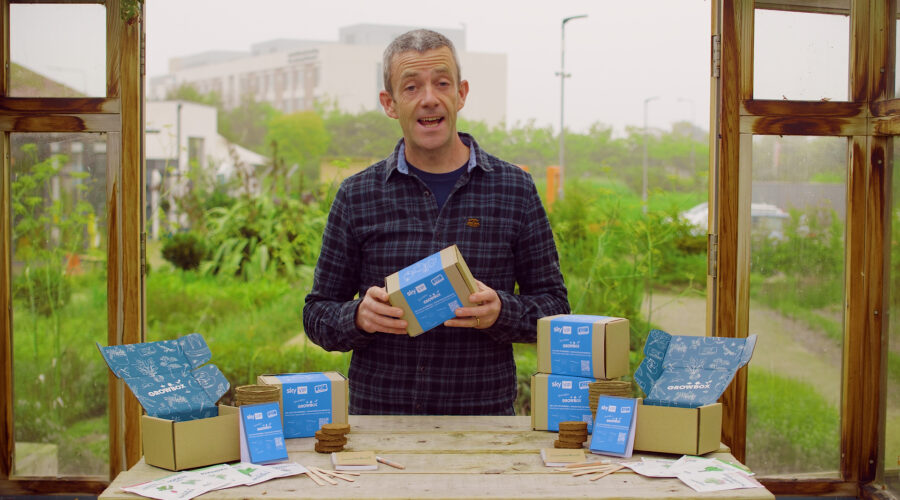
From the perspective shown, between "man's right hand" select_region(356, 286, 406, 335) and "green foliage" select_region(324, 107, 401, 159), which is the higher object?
"green foliage" select_region(324, 107, 401, 159)

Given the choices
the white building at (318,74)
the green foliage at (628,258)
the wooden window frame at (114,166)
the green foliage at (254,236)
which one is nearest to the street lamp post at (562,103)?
the white building at (318,74)

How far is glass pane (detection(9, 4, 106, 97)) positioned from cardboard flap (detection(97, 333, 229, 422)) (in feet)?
4.27

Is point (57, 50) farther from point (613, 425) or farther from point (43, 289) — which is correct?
point (613, 425)

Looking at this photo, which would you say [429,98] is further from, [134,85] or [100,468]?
[100,468]

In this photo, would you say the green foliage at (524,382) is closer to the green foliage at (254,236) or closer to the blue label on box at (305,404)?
the green foliage at (254,236)

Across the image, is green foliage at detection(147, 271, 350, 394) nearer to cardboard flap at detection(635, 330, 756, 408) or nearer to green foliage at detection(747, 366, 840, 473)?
green foliage at detection(747, 366, 840, 473)

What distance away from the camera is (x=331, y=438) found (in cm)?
158

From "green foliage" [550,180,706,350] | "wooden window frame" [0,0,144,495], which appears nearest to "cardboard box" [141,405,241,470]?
"wooden window frame" [0,0,144,495]

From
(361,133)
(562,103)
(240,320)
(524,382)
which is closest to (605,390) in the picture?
(524,382)

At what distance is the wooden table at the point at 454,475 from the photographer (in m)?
1.34

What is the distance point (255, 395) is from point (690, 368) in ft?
2.99

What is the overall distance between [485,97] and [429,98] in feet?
10.1

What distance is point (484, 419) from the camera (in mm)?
1863

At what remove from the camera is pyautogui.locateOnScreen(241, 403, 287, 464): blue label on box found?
4.90ft
